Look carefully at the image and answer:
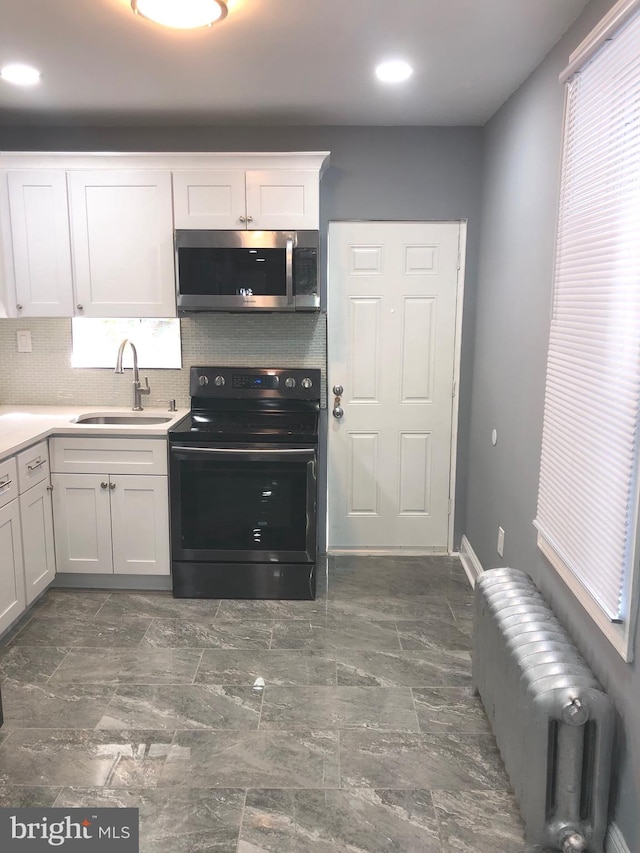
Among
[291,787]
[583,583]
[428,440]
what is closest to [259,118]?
[428,440]

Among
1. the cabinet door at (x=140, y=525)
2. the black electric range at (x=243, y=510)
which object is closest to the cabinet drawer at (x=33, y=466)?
the cabinet door at (x=140, y=525)

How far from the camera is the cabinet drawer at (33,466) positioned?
2996 millimetres

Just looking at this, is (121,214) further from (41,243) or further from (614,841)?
(614,841)

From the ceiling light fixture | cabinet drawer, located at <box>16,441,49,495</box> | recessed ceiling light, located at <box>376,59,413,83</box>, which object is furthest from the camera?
cabinet drawer, located at <box>16,441,49,495</box>

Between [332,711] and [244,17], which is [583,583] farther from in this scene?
[244,17]

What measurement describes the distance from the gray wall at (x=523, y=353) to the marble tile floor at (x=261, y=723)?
0.49m

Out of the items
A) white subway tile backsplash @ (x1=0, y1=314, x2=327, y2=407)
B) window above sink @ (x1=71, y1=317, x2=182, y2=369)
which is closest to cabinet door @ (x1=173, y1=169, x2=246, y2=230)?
white subway tile backsplash @ (x1=0, y1=314, x2=327, y2=407)

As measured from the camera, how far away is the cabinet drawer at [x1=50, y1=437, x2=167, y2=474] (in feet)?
10.9

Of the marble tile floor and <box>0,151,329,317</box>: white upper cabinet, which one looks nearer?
the marble tile floor

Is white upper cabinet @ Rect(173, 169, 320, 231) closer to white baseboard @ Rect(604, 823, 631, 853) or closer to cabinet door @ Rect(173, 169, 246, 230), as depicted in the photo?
cabinet door @ Rect(173, 169, 246, 230)

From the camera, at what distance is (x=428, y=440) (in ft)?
12.9

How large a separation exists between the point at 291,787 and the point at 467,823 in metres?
0.54

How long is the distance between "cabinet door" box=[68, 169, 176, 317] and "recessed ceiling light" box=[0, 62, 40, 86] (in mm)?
566

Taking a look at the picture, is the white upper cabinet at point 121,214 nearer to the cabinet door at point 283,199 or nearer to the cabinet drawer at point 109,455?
the cabinet door at point 283,199
